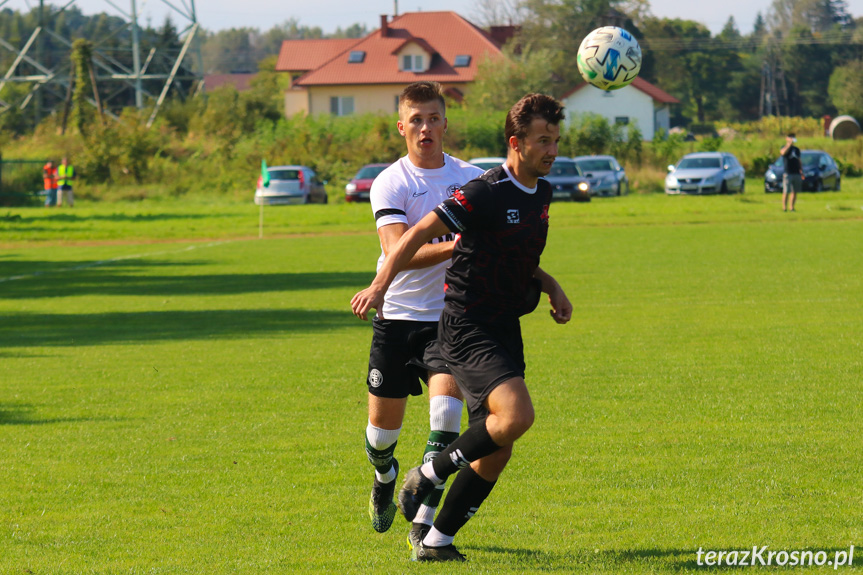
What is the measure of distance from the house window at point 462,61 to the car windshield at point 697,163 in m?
38.8

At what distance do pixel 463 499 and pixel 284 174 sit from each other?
38.6 meters

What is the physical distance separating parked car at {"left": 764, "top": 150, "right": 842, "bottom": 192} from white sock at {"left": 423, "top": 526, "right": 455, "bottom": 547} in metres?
38.9

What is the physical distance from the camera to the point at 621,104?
3223 inches

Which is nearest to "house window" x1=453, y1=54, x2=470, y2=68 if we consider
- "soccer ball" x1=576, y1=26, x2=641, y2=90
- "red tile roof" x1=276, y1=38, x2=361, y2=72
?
"red tile roof" x1=276, y1=38, x2=361, y2=72

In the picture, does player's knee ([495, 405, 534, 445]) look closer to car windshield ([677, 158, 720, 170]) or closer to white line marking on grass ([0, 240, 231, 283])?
white line marking on grass ([0, 240, 231, 283])

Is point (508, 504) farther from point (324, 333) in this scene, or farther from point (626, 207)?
point (626, 207)

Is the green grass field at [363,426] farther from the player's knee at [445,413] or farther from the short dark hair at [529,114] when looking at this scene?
the short dark hair at [529,114]

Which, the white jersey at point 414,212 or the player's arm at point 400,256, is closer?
the player's arm at point 400,256

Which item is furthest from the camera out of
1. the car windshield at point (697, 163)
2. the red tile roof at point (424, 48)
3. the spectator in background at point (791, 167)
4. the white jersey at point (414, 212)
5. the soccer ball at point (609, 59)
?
the red tile roof at point (424, 48)

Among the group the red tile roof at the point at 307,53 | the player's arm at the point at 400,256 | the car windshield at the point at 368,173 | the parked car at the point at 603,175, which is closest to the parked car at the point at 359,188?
the car windshield at the point at 368,173

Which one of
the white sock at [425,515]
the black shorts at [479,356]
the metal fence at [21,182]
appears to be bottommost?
the metal fence at [21,182]

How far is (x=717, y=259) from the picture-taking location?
829 inches

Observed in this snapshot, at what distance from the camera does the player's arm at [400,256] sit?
496 centimetres

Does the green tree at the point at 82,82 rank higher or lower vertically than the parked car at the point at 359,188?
higher
